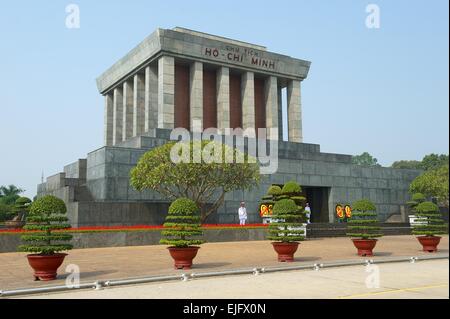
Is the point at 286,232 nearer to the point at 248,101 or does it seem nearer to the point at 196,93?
the point at 196,93

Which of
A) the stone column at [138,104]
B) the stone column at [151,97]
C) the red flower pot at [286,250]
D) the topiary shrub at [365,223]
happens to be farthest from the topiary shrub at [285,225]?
the stone column at [138,104]

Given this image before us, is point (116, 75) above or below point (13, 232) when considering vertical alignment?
above

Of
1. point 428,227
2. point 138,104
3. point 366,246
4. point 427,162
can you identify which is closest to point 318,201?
point 138,104

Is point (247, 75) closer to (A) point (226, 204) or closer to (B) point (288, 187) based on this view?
(A) point (226, 204)

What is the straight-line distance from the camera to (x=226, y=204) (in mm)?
36438

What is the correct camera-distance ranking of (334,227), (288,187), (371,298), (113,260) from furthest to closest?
(334,227), (288,187), (113,260), (371,298)

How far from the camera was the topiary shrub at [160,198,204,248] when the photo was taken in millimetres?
15008

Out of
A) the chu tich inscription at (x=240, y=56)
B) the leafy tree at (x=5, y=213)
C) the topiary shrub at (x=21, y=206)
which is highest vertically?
the chu tich inscription at (x=240, y=56)

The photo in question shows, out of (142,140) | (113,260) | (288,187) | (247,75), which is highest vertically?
(247,75)

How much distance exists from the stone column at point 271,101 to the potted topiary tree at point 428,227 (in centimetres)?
3044

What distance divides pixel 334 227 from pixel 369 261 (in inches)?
766

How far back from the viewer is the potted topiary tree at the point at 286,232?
55.5ft

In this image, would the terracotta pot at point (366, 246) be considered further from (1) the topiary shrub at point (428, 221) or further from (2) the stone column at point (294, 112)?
(2) the stone column at point (294, 112)
